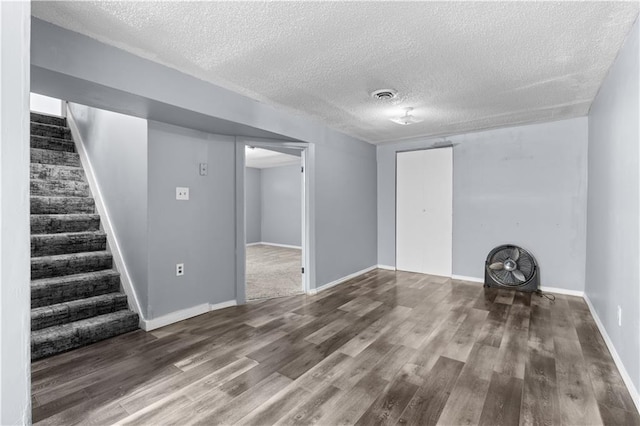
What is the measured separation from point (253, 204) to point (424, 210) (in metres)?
5.32

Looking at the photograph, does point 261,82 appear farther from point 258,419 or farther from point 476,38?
point 258,419

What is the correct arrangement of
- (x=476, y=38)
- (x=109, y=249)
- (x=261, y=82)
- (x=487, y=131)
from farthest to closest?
1. (x=487, y=131)
2. (x=109, y=249)
3. (x=261, y=82)
4. (x=476, y=38)

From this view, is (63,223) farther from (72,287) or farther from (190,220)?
(190,220)

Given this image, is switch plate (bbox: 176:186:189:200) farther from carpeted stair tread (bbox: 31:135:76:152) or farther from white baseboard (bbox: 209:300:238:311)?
carpeted stair tread (bbox: 31:135:76:152)

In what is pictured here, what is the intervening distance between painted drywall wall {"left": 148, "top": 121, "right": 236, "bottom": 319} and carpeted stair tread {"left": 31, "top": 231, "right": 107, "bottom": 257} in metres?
0.94

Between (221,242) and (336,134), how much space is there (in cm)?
216

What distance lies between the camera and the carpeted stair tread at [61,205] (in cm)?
317

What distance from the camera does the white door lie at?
15.2ft

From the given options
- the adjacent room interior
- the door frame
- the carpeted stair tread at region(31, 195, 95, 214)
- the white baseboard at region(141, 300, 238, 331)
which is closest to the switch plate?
the adjacent room interior

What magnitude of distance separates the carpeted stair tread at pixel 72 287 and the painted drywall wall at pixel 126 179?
0.24 meters

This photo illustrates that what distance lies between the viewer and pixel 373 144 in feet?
17.1

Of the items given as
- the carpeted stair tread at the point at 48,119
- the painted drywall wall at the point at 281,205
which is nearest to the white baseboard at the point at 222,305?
the carpeted stair tread at the point at 48,119

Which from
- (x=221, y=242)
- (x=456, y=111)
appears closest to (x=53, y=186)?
(x=221, y=242)

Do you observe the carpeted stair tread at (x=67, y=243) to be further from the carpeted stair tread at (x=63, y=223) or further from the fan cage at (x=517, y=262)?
the fan cage at (x=517, y=262)
